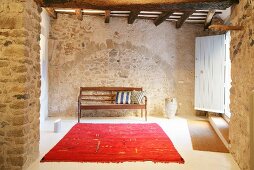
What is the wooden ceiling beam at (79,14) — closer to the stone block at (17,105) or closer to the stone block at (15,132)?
the stone block at (17,105)

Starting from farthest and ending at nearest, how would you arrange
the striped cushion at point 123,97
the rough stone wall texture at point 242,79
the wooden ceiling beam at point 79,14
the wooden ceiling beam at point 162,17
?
1. the striped cushion at point 123,97
2. the wooden ceiling beam at point 79,14
3. the wooden ceiling beam at point 162,17
4. the rough stone wall texture at point 242,79

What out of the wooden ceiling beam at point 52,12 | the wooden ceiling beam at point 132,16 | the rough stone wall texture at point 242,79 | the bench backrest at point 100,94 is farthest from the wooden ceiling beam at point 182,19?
the wooden ceiling beam at point 52,12

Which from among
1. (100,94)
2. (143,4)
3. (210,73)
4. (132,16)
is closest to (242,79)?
(143,4)

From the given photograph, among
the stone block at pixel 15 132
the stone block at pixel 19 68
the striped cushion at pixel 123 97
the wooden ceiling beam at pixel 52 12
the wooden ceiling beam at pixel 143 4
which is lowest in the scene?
the stone block at pixel 15 132

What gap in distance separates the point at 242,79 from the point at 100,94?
15.5 feet

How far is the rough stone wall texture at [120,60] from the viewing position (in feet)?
24.3

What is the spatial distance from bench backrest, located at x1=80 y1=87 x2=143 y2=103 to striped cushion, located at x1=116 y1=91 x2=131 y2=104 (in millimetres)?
244

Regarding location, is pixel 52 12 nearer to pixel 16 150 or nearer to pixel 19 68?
pixel 19 68

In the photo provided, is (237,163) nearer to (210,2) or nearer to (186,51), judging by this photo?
(210,2)

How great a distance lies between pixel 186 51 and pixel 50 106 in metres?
4.22

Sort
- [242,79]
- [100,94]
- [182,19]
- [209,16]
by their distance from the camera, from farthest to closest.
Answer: [100,94], [182,19], [209,16], [242,79]

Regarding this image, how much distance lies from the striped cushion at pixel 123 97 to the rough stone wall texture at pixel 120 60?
50 cm

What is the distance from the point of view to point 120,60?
7.60m

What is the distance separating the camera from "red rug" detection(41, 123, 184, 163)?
12.3ft
